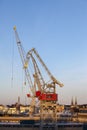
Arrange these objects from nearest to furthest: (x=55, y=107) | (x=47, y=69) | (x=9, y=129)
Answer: (x=9, y=129) < (x=55, y=107) < (x=47, y=69)

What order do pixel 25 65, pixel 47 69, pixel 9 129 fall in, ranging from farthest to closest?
pixel 25 65
pixel 47 69
pixel 9 129

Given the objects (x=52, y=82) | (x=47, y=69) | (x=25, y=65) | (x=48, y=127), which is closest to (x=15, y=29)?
(x=25, y=65)

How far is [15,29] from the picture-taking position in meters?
104

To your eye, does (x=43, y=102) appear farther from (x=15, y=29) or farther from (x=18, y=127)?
(x=15, y=29)

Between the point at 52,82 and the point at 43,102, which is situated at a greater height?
the point at 52,82

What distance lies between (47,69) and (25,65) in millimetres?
10922

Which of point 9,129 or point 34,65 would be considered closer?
point 9,129

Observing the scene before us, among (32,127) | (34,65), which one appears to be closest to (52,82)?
(34,65)

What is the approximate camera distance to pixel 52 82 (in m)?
91.6

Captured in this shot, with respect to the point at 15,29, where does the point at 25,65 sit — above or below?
below

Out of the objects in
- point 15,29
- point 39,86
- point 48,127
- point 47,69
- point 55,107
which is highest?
point 15,29

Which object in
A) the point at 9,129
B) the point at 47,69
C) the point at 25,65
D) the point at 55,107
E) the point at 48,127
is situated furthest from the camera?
the point at 25,65

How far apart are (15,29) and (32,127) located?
146ft

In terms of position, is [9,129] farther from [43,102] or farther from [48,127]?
[43,102]
